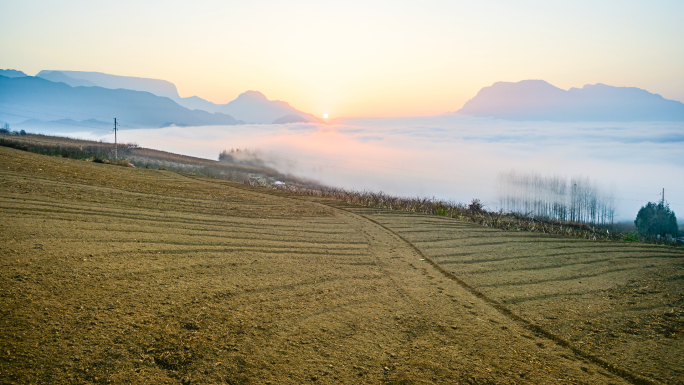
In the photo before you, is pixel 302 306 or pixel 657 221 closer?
pixel 302 306

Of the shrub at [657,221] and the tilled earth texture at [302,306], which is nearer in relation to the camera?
the tilled earth texture at [302,306]

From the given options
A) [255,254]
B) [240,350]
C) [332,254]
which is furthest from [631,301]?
[255,254]

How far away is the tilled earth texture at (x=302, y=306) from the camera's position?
13.4 feet

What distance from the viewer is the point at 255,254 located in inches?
326

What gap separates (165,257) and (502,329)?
5922 mm

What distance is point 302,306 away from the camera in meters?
5.75

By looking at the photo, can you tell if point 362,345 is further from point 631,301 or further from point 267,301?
point 631,301

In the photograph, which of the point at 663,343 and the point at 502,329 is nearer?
the point at 663,343

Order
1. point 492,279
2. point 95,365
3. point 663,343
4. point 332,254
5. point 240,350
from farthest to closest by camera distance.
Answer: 1. point 332,254
2. point 492,279
3. point 663,343
4. point 240,350
5. point 95,365

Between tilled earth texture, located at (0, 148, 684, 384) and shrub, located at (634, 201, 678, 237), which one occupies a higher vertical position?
tilled earth texture, located at (0, 148, 684, 384)

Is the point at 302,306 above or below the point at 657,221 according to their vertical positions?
above

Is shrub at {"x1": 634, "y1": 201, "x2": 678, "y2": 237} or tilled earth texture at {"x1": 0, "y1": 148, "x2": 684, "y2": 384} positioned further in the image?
shrub at {"x1": 634, "y1": 201, "x2": 678, "y2": 237}

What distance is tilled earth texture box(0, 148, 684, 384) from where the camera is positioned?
13.4 ft

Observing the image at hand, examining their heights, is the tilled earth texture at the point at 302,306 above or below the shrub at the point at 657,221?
above
